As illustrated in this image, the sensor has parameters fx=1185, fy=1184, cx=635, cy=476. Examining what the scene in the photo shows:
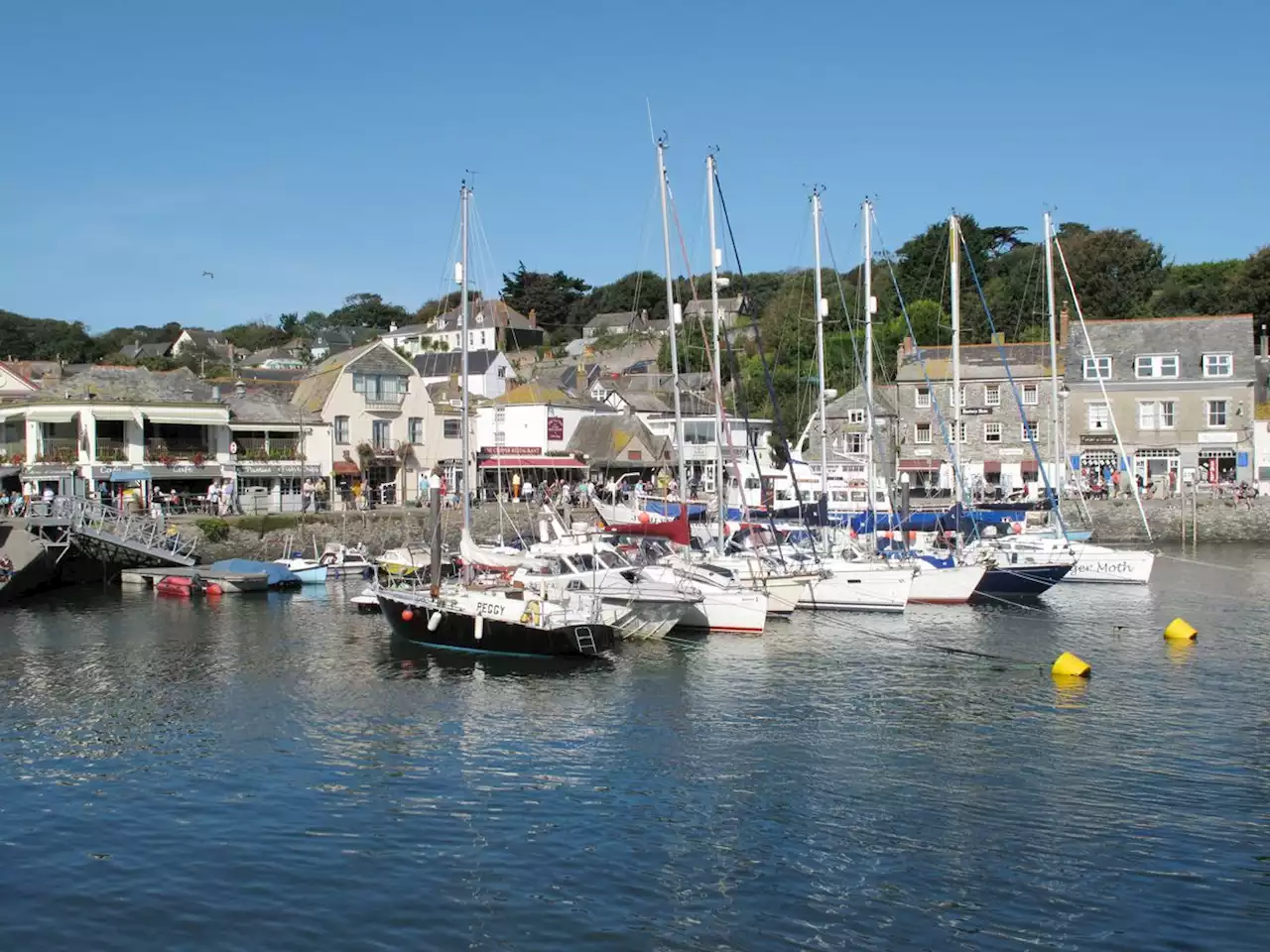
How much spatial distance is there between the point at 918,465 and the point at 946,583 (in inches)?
1569

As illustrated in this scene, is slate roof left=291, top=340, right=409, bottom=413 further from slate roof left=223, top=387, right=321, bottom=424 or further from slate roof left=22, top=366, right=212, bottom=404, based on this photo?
slate roof left=22, top=366, right=212, bottom=404

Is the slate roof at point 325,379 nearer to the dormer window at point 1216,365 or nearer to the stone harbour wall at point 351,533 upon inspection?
the stone harbour wall at point 351,533

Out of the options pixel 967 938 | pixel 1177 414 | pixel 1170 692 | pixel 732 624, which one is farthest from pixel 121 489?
pixel 1177 414

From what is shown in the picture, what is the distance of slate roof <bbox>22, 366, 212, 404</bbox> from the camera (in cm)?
6425

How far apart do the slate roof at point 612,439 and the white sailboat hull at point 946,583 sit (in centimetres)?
3886

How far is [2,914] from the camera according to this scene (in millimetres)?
16891

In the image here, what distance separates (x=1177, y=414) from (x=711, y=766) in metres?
66.5

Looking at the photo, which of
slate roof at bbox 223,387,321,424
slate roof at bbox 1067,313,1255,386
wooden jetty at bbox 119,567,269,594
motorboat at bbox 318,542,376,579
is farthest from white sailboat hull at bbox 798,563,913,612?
slate roof at bbox 1067,313,1255,386

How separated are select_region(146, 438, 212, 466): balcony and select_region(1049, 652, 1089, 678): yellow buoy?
1911 inches

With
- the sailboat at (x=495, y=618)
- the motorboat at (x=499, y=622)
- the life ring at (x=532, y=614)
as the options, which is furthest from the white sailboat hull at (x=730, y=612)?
the life ring at (x=532, y=614)

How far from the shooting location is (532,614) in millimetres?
32625

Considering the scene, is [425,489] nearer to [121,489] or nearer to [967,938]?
[121,489]

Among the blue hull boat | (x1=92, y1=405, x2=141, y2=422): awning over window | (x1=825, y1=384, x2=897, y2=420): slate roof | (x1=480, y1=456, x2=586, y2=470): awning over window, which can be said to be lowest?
the blue hull boat

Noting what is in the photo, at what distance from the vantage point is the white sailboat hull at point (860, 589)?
139ft
